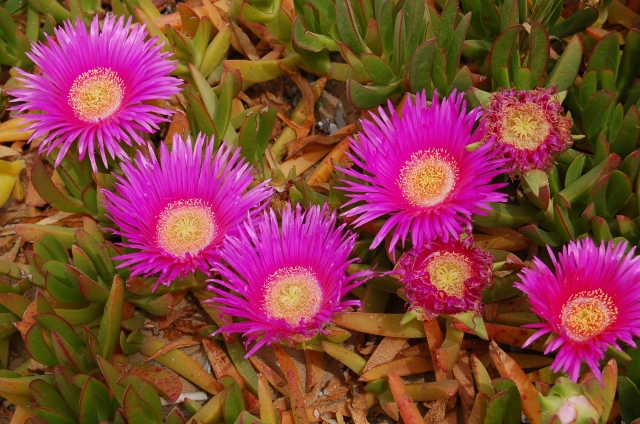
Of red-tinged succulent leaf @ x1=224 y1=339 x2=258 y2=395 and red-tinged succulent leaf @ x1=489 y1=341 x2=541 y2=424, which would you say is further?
red-tinged succulent leaf @ x1=224 y1=339 x2=258 y2=395

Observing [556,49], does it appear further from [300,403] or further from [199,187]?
[300,403]

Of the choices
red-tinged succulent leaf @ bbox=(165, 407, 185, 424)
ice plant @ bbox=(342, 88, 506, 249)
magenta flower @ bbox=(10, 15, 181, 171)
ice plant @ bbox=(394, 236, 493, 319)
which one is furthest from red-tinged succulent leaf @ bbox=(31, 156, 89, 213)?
ice plant @ bbox=(394, 236, 493, 319)

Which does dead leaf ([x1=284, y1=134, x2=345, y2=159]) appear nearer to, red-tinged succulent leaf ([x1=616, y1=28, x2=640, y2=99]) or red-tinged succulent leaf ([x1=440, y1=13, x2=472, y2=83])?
red-tinged succulent leaf ([x1=440, y1=13, x2=472, y2=83])

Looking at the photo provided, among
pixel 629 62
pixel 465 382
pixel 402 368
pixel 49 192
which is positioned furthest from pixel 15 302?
pixel 629 62

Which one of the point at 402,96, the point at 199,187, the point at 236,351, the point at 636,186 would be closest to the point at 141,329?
the point at 236,351

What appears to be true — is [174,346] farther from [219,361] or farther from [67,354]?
[67,354]

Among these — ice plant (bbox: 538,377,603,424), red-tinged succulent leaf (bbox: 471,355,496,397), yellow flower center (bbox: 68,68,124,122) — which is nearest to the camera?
ice plant (bbox: 538,377,603,424)
